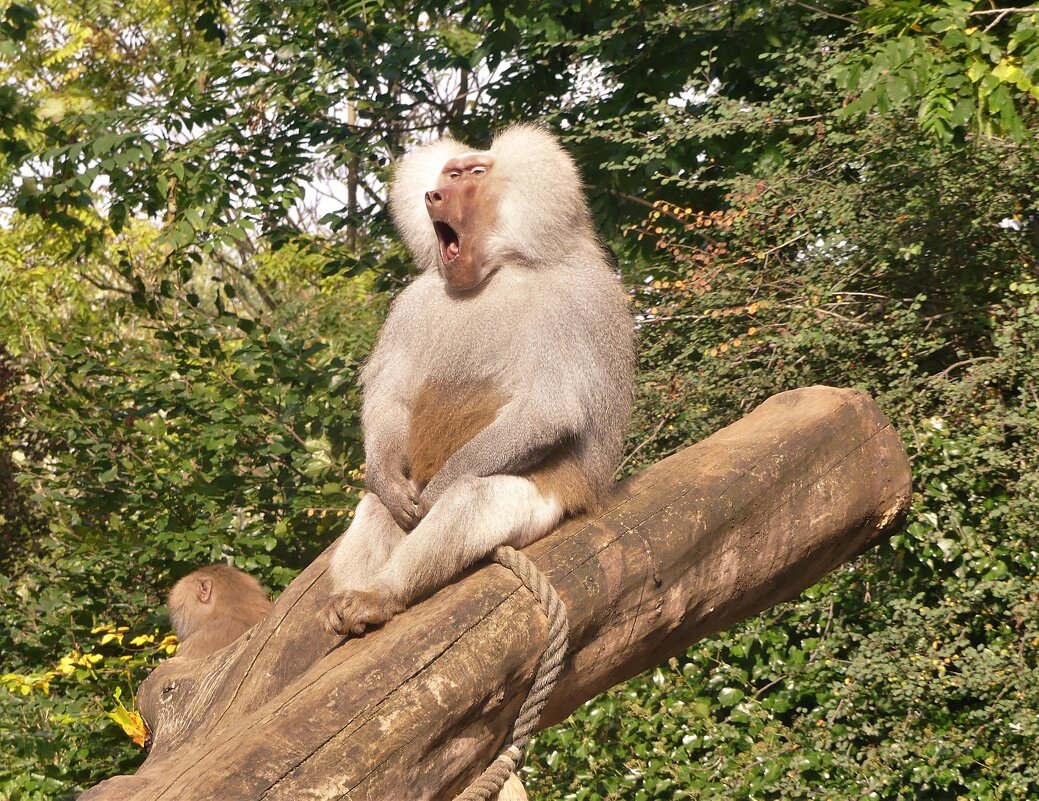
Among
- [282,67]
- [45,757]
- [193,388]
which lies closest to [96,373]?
[193,388]

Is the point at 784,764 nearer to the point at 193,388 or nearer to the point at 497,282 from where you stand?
the point at 497,282

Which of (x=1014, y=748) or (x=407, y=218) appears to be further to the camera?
(x=1014, y=748)

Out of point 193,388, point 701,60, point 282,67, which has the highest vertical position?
point 282,67

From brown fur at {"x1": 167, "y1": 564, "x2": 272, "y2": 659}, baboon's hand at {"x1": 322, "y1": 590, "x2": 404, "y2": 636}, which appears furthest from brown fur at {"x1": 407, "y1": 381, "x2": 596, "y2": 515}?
brown fur at {"x1": 167, "y1": 564, "x2": 272, "y2": 659}

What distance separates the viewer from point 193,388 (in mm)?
6316

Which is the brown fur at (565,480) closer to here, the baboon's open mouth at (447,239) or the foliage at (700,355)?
the baboon's open mouth at (447,239)

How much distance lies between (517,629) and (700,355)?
133 inches

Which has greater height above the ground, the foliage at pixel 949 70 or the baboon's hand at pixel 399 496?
the foliage at pixel 949 70

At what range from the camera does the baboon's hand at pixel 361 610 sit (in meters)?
3.06

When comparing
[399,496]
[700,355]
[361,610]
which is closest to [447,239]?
[399,496]

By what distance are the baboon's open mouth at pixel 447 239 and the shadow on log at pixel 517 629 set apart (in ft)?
3.05

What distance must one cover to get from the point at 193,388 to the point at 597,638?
3.82 meters

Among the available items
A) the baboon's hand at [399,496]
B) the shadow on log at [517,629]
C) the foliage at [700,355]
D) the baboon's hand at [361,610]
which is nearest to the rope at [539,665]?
the shadow on log at [517,629]

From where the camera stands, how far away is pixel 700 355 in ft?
19.7
